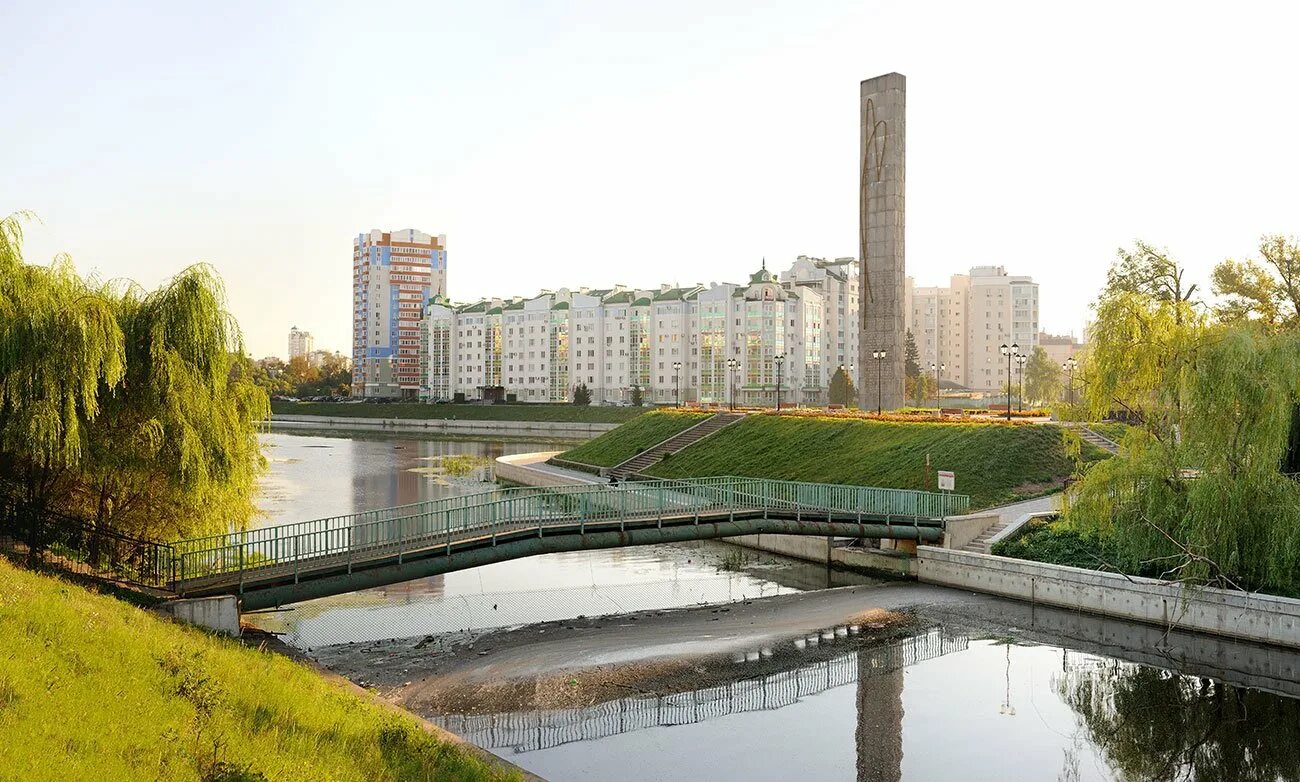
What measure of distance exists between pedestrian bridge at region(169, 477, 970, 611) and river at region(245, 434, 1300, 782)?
5.66 ft

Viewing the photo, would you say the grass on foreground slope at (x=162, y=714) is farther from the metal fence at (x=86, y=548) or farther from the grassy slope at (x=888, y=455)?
the grassy slope at (x=888, y=455)

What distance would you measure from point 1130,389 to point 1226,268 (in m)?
33.0

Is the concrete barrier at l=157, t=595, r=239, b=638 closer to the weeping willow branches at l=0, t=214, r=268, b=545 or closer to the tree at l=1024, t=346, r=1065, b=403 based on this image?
the weeping willow branches at l=0, t=214, r=268, b=545

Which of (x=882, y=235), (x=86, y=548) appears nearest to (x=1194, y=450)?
(x=86, y=548)

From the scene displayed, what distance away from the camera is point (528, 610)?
24.5 meters

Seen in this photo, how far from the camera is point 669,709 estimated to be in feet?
55.3

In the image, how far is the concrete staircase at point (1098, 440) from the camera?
119 feet

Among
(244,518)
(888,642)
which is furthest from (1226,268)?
(244,518)

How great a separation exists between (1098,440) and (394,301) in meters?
163

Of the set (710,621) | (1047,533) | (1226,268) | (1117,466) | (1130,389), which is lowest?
(710,621)

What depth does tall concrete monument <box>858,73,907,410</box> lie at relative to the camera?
5047cm

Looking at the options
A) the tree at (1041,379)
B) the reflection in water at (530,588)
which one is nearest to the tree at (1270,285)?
the reflection in water at (530,588)

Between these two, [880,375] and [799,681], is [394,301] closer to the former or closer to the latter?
[880,375]

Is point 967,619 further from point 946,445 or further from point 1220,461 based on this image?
point 946,445
